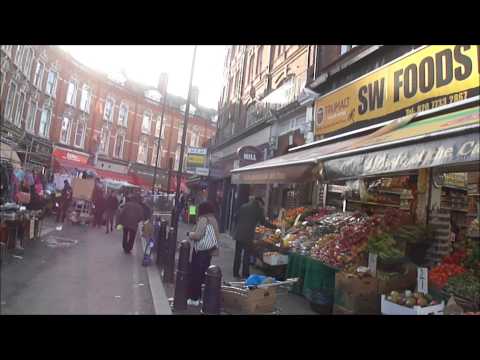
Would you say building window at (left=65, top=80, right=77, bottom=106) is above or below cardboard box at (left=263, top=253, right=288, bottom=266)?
above

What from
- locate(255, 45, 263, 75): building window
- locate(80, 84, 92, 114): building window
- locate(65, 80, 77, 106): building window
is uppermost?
locate(255, 45, 263, 75): building window

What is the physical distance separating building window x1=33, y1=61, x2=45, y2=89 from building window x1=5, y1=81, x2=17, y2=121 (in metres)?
0.31

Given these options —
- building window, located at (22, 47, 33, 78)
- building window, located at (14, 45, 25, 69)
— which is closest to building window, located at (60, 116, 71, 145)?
building window, located at (22, 47, 33, 78)

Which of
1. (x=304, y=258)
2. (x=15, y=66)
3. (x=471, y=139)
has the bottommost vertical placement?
(x=304, y=258)

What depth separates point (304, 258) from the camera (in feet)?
23.0

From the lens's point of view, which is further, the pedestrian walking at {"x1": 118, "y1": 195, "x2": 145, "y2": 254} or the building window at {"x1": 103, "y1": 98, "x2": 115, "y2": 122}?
the building window at {"x1": 103, "y1": 98, "x2": 115, "y2": 122}

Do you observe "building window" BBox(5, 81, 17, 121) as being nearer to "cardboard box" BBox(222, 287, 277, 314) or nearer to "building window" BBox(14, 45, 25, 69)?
"building window" BBox(14, 45, 25, 69)

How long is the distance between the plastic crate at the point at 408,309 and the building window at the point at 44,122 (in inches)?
243

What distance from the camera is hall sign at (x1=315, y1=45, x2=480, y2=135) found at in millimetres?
6664

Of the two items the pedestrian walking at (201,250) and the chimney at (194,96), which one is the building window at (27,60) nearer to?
the pedestrian walking at (201,250)

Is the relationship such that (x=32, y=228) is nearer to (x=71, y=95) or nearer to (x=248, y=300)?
(x=71, y=95)
